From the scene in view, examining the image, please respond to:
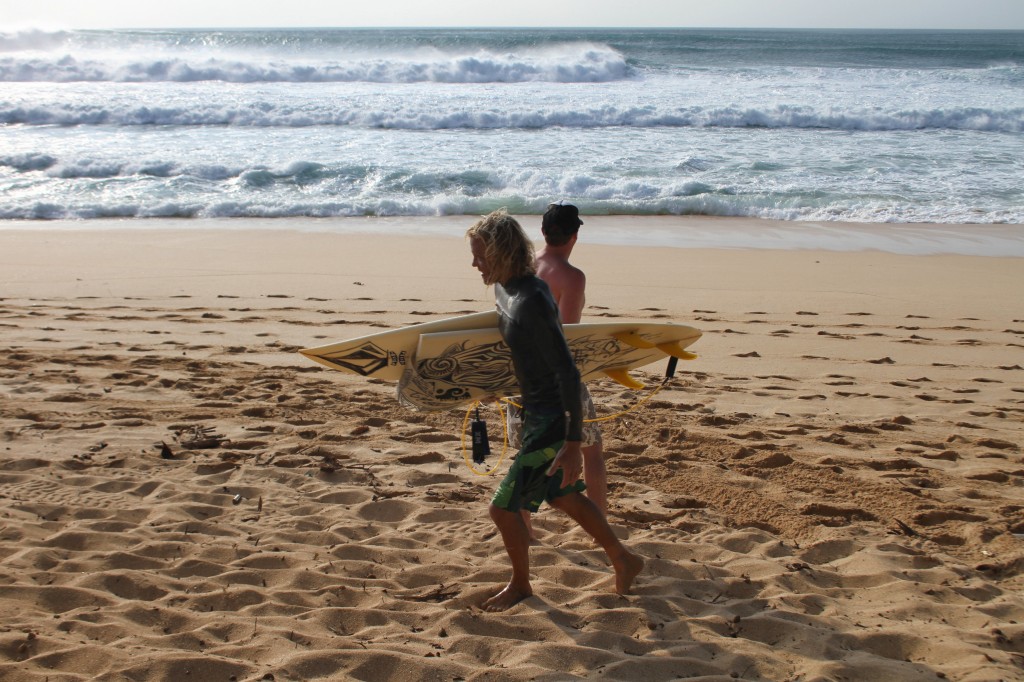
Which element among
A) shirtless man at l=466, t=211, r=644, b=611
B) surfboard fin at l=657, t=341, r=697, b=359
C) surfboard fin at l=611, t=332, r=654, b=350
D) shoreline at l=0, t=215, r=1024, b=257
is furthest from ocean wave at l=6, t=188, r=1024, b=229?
shirtless man at l=466, t=211, r=644, b=611

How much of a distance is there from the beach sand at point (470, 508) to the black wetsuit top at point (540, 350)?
0.86 metres

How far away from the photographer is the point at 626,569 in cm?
342

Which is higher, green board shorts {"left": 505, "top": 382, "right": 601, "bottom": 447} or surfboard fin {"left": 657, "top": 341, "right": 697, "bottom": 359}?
surfboard fin {"left": 657, "top": 341, "right": 697, "bottom": 359}

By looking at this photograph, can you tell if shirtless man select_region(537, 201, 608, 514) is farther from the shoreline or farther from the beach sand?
the shoreline

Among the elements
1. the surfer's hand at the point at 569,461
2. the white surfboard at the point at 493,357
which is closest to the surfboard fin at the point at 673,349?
the white surfboard at the point at 493,357

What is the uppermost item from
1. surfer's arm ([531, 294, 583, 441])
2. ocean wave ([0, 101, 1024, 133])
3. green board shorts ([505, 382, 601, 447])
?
ocean wave ([0, 101, 1024, 133])

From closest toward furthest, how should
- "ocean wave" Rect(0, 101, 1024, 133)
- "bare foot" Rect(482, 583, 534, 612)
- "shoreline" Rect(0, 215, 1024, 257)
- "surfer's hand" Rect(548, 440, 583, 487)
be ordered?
1. "surfer's hand" Rect(548, 440, 583, 487)
2. "bare foot" Rect(482, 583, 534, 612)
3. "shoreline" Rect(0, 215, 1024, 257)
4. "ocean wave" Rect(0, 101, 1024, 133)

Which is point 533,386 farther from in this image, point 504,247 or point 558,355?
point 504,247

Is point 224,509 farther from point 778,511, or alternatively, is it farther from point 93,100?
point 93,100

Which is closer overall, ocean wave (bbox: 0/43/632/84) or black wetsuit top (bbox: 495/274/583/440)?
black wetsuit top (bbox: 495/274/583/440)

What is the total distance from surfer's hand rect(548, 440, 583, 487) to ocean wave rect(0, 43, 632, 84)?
1227 inches

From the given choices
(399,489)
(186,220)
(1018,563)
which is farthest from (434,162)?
(1018,563)

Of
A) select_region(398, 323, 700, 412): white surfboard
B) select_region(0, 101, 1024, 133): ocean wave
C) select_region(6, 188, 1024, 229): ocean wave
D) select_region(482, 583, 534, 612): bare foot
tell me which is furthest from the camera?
select_region(0, 101, 1024, 133): ocean wave

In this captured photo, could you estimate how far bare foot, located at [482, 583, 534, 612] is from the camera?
10.9 feet
